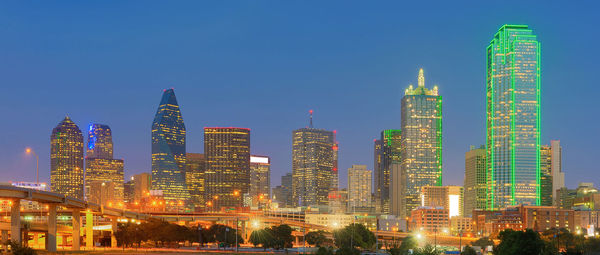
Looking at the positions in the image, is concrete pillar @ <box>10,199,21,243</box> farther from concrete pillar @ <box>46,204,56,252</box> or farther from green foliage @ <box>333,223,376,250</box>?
green foliage @ <box>333,223,376,250</box>

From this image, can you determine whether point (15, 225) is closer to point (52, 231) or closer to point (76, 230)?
point (52, 231)

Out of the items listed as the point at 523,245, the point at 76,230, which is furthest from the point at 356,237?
the point at 523,245

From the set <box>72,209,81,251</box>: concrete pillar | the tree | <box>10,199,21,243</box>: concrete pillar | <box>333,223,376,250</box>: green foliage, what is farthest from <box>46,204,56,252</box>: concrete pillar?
the tree

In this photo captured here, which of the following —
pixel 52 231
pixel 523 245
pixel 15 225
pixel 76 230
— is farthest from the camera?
pixel 76 230

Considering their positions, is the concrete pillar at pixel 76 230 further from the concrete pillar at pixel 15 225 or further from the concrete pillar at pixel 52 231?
the concrete pillar at pixel 15 225

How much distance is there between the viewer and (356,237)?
543 ft

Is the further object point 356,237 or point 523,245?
point 356,237

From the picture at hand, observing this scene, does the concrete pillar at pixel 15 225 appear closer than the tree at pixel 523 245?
No

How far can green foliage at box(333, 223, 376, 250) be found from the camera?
163500 millimetres

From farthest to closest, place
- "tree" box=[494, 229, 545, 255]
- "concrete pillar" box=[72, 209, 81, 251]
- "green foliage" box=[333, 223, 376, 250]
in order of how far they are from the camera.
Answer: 1. "green foliage" box=[333, 223, 376, 250]
2. "concrete pillar" box=[72, 209, 81, 251]
3. "tree" box=[494, 229, 545, 255]

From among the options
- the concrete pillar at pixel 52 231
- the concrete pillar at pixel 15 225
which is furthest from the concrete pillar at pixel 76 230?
the concrete pillar at pixel 15 225

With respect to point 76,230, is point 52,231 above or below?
above

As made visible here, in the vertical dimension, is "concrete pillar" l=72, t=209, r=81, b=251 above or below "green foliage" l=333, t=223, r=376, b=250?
above

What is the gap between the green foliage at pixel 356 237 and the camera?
16350 cm
